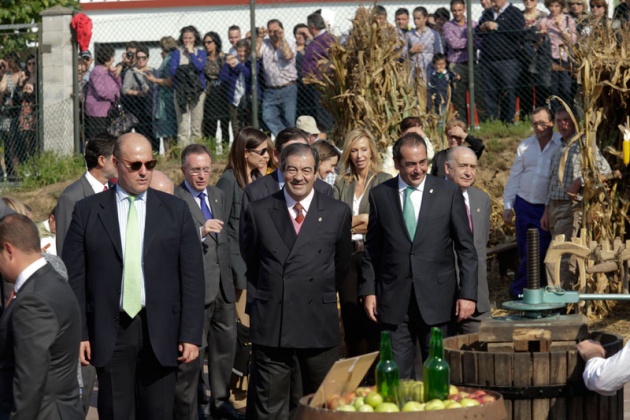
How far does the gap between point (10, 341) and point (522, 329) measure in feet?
8.22

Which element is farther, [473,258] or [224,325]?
[224,325]

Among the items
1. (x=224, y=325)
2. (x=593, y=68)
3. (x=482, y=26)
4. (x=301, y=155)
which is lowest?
(x=224, y=325)

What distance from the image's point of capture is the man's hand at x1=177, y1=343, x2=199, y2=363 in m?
7.52

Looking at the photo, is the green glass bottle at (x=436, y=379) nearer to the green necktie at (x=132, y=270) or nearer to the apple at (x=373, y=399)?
the apple at (x=373, y=399)

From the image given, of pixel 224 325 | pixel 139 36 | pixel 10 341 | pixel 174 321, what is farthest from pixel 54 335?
pixel 139 36

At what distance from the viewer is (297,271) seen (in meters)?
8.19

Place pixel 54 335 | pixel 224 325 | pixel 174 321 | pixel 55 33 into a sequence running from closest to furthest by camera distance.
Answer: pixel 54 335 < pixel 174 321 < pixel 224 325 < pixel 55 33

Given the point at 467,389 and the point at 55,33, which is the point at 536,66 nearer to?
the point at 55,33

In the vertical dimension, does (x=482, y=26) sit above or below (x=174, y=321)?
above

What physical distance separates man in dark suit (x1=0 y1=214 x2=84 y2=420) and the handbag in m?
12.7

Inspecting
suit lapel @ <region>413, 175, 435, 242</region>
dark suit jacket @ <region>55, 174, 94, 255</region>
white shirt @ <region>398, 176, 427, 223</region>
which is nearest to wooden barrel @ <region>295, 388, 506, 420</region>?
suit lapel @ <region>413, 175, 435, 242</region>

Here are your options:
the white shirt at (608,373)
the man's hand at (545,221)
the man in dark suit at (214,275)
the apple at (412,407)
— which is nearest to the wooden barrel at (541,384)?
the white shirt at (608,373)

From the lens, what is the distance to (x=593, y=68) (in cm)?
1270

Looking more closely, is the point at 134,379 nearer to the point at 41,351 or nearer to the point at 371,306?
the point at 41,351
